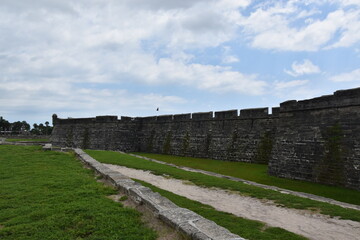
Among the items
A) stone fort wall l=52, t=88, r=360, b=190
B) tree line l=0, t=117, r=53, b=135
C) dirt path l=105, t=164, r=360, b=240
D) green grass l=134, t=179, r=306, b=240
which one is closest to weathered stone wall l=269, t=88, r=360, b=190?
stone fort wall l=52, t=88, r=360, b=190

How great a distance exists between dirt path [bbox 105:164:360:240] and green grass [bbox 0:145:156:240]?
2.51 m

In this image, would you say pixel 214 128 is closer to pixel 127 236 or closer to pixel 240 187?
pixel 240 187

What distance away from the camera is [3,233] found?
10.5 ft

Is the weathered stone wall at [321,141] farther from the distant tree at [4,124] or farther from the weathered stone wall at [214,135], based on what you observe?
the distant tree at [4,124]

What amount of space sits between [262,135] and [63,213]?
40.7 ft

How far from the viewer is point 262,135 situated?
569 inches

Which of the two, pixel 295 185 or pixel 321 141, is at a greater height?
pixel 321 141

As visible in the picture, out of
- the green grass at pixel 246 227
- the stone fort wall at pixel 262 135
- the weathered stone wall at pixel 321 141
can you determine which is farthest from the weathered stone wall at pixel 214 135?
the green grass at pixel 246 227

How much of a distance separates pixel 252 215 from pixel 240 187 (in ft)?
8.60

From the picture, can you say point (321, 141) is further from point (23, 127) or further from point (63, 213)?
point (23, 127)

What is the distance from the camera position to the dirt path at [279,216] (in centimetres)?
441

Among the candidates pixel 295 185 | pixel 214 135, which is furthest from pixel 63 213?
pixel 214 135

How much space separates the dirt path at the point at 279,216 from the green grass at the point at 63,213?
2.51 meters

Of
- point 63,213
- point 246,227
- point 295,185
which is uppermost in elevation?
point 63,213
